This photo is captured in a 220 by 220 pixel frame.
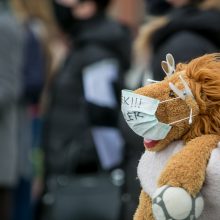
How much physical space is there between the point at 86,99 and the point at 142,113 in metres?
2.65

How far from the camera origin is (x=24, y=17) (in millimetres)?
5613

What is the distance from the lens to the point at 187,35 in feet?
9.96

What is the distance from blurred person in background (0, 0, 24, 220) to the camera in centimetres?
517

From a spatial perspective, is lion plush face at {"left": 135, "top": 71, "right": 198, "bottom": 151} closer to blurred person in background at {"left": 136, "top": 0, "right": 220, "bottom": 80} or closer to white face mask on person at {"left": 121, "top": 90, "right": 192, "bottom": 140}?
white face mask on person at {"left": 121, "top": 90, "right": 192, "bottom": 140}

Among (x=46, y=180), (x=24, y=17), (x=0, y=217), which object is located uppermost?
(x=24, y=17)

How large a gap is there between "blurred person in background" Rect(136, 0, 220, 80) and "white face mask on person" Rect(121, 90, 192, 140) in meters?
1.26

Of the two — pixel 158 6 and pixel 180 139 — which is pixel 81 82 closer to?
pixel 158 6

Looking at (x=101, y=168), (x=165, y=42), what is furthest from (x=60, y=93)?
(x=165, y=42)

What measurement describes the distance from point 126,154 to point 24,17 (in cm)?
234

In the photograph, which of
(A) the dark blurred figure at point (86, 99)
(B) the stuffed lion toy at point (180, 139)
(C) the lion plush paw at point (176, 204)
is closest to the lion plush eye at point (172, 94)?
(B) the stuffed lion toy at point (180, 139)

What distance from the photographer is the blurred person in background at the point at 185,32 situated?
2.96m

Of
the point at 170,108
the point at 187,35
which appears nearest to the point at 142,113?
the point at 170,108

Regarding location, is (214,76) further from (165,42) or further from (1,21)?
(1,21)

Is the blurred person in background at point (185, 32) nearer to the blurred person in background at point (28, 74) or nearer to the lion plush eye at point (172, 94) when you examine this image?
the lion plush eye at point (172, 94)
